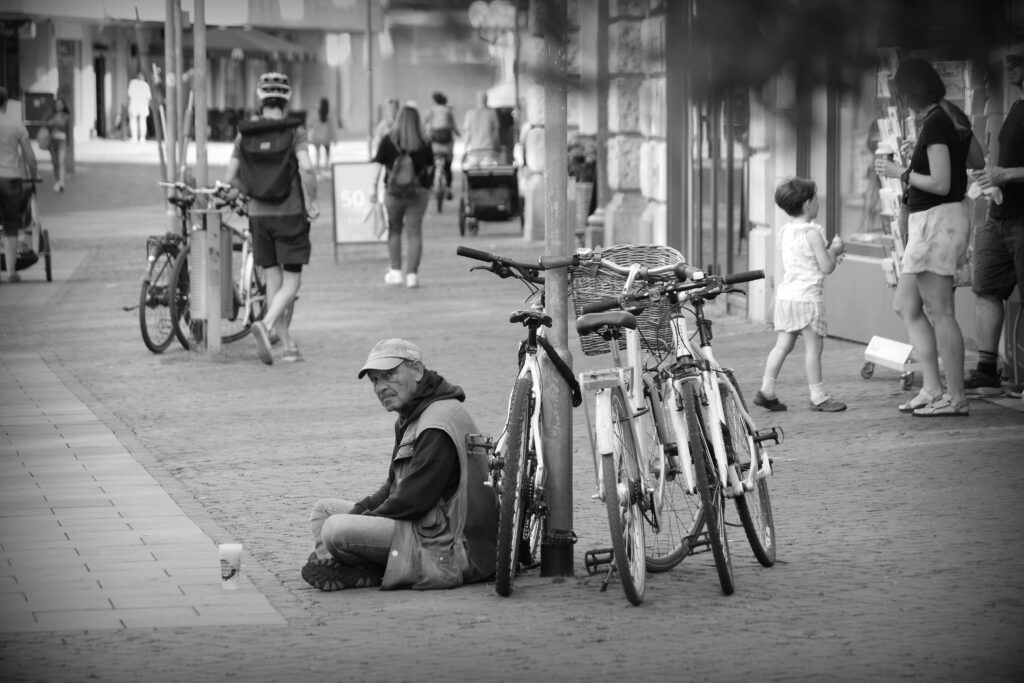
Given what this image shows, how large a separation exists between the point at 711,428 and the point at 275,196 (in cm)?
669

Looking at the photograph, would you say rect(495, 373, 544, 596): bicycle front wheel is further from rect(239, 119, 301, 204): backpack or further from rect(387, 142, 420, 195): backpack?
rect(387, 142, 420, 195): backpack

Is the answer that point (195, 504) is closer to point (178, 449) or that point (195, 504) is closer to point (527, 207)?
point (178, 449)

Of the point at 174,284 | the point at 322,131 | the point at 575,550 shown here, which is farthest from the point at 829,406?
the point at 322,131

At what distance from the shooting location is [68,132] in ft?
118

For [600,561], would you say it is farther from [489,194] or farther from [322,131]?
[322,131]

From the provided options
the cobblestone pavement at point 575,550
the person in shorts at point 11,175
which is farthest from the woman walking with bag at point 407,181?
the person in shorts at point 11,175

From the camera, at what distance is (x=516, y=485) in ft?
18.6

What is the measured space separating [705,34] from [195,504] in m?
5.33

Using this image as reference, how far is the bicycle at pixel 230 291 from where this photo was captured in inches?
482

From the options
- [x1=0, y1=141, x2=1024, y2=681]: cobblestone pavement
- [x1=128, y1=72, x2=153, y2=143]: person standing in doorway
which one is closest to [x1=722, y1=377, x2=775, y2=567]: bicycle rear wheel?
[x1=0, y1=141, x2=1024, y2=681]: cobblestone pavement

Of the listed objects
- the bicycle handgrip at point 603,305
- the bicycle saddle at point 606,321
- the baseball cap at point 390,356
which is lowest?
the baseball cap at point 390,356

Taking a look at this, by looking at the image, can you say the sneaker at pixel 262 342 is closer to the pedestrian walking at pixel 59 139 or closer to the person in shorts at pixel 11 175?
the person in shorts at pixel 11 175

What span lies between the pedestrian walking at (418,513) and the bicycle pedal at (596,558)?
0.34 meters

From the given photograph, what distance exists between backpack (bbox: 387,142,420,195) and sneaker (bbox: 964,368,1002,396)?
8070 mm
